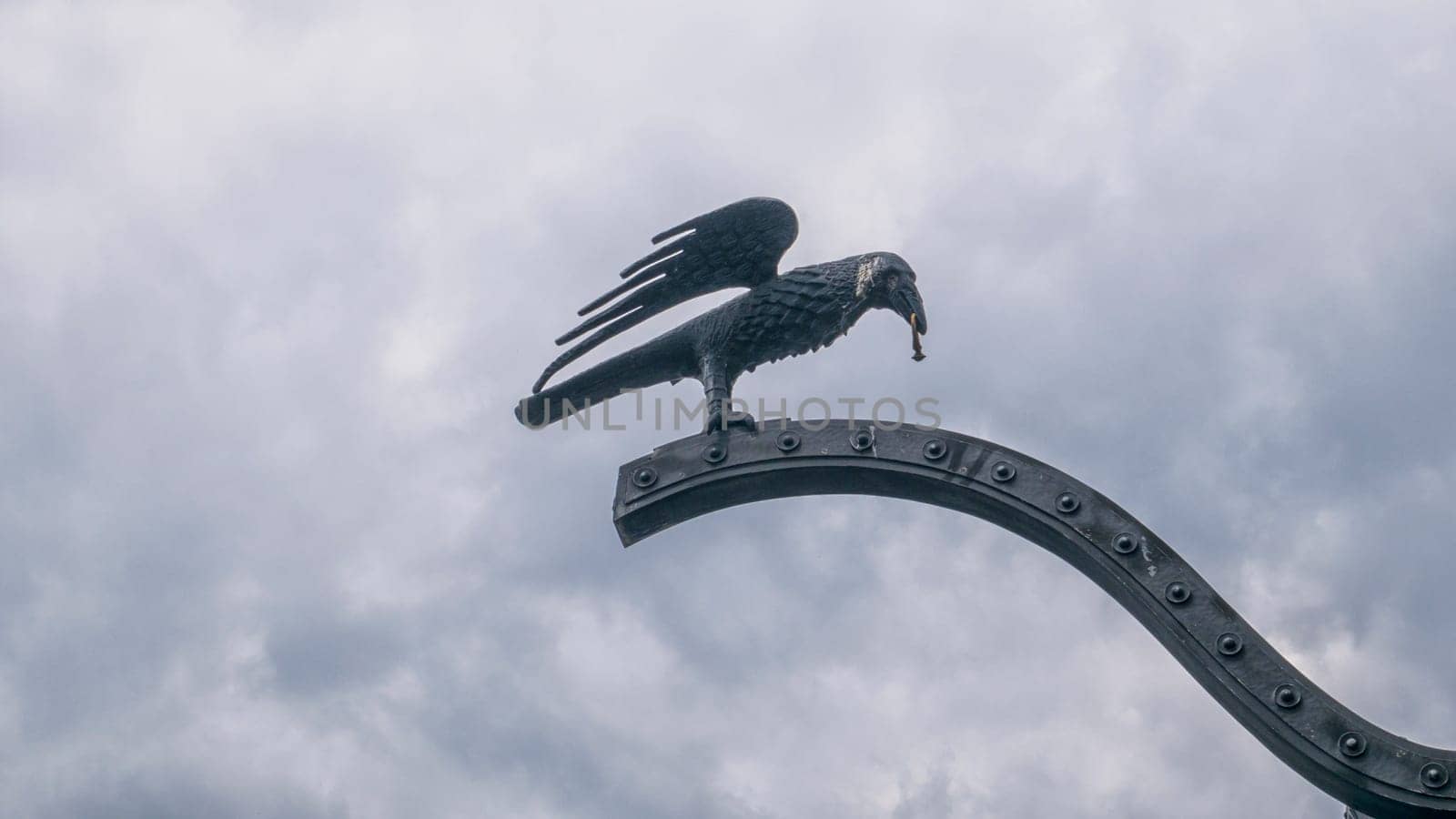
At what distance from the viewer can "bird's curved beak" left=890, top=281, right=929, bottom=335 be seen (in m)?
8.41

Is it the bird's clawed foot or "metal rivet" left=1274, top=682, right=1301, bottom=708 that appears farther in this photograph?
the bird's clawed foot

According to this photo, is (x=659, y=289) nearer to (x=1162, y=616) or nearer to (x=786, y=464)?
(x=786, y=464)

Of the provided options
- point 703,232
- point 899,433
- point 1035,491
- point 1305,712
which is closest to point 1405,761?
point 1305,712

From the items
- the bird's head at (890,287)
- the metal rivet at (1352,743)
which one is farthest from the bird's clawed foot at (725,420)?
the metal rivet at (1352,743)

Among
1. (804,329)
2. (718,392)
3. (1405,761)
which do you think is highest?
(804,329)

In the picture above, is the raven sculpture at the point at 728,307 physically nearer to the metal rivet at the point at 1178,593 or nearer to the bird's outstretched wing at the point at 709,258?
the bird's outstretched wing at the point at 709,258

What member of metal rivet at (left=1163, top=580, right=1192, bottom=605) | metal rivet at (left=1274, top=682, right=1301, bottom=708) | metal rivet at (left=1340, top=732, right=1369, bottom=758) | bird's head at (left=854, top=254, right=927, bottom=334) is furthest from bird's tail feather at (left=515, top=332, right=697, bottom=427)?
metal rivet at (left=1340, top=732, right=1369, bottom=758)

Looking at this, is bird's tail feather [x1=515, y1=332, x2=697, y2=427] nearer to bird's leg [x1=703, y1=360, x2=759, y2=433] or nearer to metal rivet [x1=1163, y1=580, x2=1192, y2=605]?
bird's leg [x1=703, y1=360, x2=759, y2=433]

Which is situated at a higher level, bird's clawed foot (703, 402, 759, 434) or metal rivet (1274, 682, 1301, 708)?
bird's clawed foot (703, 402, 759, 434)

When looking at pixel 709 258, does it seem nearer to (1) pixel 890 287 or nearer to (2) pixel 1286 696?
(1) pixel 890 287

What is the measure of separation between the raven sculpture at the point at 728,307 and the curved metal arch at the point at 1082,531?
60 centimetres

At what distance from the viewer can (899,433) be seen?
7.29 m

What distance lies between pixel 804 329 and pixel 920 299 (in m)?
0.78

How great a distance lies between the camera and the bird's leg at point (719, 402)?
753 cm
